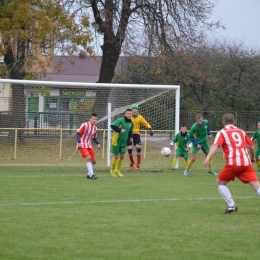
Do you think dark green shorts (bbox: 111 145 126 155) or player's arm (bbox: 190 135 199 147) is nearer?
dark green shorts (bbox: 111 145 126 155)

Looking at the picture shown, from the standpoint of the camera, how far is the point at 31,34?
24.5m

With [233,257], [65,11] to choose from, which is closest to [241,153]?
[233,257]

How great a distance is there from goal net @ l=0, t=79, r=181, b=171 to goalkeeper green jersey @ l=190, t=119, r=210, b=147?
173 centimetres

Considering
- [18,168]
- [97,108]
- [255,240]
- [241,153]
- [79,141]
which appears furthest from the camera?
[97,108]

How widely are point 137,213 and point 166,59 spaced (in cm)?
1776

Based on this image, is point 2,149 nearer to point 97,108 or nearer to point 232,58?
point 97,108

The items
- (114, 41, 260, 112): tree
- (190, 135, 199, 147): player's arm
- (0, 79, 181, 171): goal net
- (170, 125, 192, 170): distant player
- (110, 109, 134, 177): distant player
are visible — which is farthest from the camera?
(114, 41, 260, 112): tree

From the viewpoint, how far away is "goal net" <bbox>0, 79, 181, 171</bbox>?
67.5 feet

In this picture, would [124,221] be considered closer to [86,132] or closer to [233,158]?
[233,158]

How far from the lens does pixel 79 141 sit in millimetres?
15648

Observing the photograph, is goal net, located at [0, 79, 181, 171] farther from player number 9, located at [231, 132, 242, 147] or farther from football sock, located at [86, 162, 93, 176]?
player number 9, located at [231, 132, 242, 147]

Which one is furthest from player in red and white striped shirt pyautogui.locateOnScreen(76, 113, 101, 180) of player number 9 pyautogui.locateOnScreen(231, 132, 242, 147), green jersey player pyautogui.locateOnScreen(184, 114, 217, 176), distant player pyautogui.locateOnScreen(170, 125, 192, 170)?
player number 9 pyautogui.locateOnScreen(231, 132, 242, 147)

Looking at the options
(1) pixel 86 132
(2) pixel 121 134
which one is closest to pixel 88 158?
(1) pixel 86 132

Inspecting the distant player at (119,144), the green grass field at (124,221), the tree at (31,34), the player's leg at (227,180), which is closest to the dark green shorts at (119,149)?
the distant player at (119,144)
